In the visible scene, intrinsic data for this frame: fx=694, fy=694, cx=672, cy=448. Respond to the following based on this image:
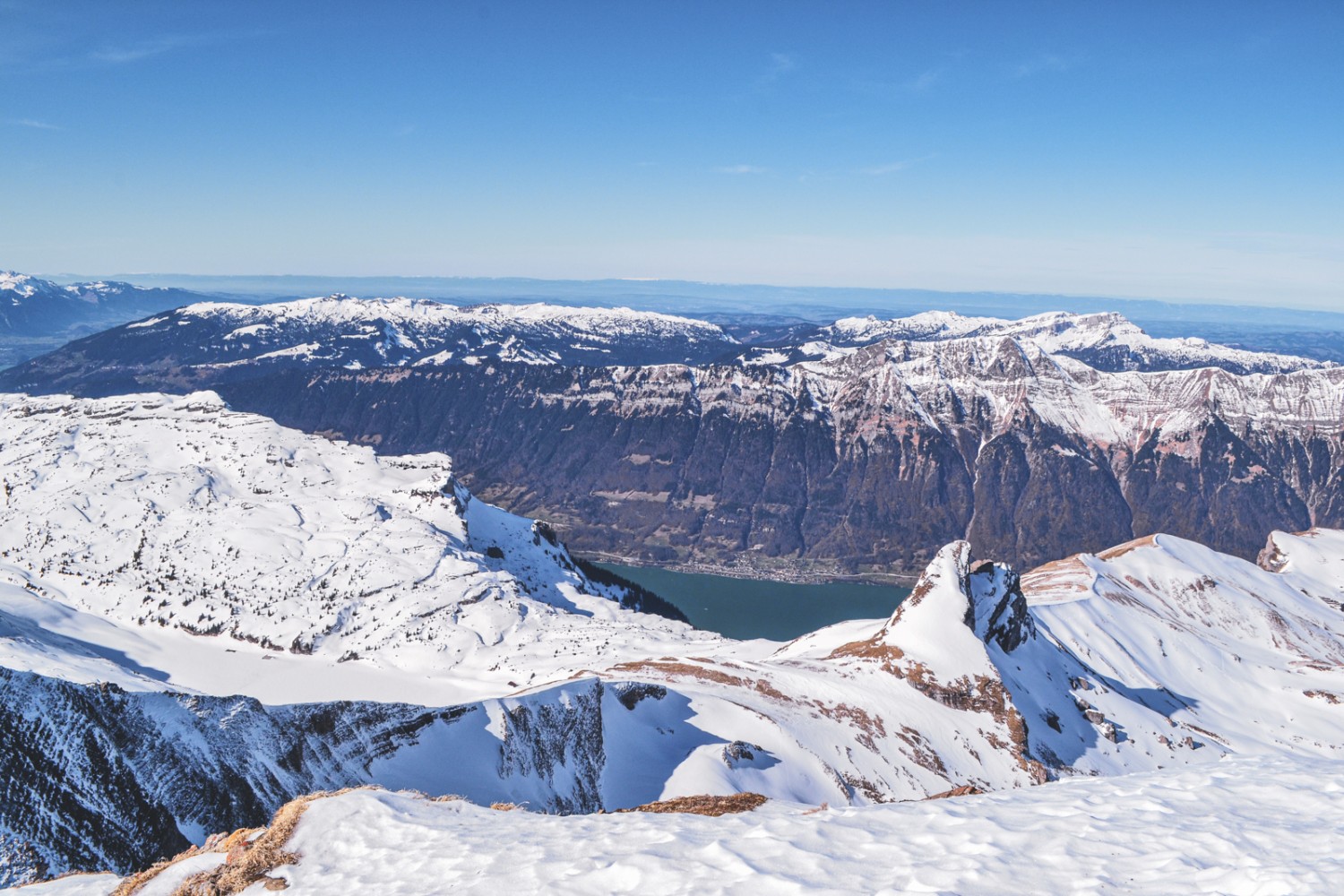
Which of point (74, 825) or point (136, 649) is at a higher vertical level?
point (74, 825)

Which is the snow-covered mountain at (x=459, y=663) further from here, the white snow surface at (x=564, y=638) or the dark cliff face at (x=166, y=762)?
the white snow surface at (x=564, y=638)

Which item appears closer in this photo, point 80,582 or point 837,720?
point 837,720

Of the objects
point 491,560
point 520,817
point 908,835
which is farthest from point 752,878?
point 491,560

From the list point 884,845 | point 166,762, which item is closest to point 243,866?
Result: point 884,845

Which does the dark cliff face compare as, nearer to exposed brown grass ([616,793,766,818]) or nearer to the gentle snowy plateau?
the gentle snowy plateau

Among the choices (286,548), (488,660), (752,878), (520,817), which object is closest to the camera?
(752,878)

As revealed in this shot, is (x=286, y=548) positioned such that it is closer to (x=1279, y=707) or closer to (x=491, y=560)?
(x=491, y=560)

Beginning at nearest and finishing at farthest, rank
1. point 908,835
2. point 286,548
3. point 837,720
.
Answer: point 908,835
point 837,720
point 286,548

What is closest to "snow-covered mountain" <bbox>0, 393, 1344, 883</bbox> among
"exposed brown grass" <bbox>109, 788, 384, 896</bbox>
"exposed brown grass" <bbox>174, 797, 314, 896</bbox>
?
"exposed brown grass" <bbox>109, 788, 384, 896</bbox>

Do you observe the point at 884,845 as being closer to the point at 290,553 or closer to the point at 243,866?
the point at 243,866
